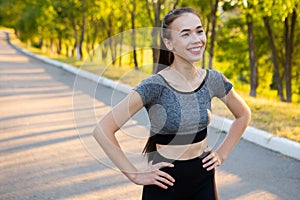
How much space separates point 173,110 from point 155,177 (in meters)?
0.32

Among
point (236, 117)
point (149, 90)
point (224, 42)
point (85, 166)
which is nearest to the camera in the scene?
point (149, 90)

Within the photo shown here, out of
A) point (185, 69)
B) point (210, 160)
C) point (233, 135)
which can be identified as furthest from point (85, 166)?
point (185, 69)

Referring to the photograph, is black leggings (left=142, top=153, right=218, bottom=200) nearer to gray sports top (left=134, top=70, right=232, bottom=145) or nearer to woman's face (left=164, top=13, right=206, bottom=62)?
gray sports top (left=134, top=70, right=232, bottom=145)

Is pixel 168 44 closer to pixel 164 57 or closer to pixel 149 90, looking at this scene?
pixel 164 57

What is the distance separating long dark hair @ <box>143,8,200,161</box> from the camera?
2.34 metres

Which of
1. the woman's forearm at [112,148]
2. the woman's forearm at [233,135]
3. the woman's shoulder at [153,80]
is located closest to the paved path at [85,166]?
the woman's forearm at [233,135]

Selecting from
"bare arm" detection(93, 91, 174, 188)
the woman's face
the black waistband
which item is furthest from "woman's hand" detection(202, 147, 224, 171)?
the woman's face

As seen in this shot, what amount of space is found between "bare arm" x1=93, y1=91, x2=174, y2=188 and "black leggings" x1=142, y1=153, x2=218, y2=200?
0.07 meters

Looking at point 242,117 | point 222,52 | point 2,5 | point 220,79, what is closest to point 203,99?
point 220,79

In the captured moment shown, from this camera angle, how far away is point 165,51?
2.42 m

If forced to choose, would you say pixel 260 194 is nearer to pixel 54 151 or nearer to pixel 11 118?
pixel 54 151

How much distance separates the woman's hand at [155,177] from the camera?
229 cm

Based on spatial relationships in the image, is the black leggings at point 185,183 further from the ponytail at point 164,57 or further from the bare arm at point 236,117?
the ponytail at point 164,57

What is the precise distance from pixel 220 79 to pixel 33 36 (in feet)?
157
